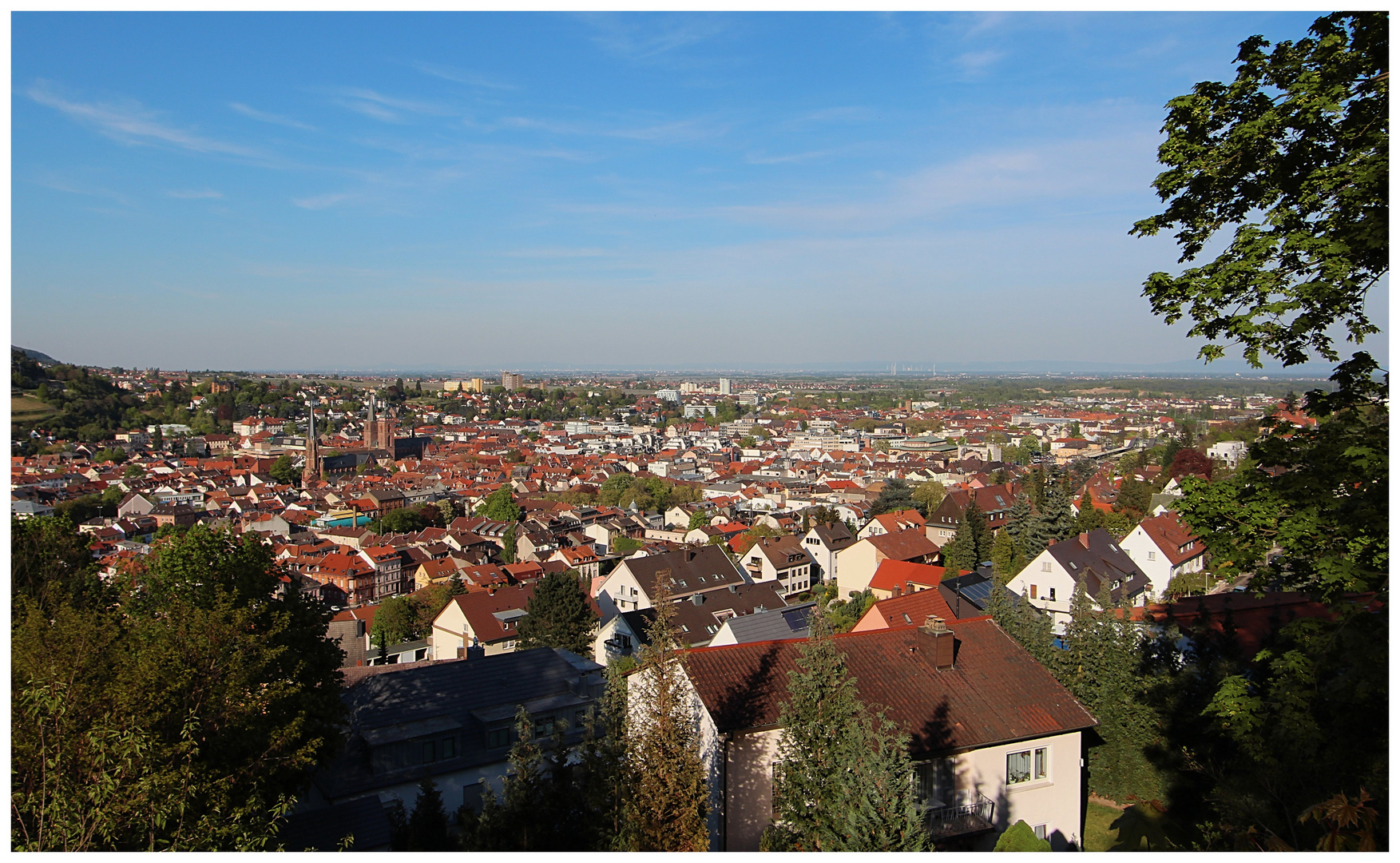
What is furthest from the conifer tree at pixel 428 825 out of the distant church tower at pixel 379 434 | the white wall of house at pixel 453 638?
the distant church tower at pixel 379 434

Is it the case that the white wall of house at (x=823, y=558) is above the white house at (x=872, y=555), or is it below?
below

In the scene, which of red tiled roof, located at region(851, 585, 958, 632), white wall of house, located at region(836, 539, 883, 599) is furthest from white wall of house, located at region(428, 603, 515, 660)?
white wall of house, located at region(836, 539, 883, 599)

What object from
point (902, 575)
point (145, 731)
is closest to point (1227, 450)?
point (902, 575)

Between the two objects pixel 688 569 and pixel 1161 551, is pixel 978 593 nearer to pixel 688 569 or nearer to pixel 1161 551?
pixel 1161 551

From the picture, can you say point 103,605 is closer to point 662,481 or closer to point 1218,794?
point 1218,794

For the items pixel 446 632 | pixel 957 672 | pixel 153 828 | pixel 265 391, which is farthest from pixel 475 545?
pixel 265 391

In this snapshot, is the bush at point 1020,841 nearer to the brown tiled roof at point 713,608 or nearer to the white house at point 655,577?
the brown tiled roof at point 713,608
